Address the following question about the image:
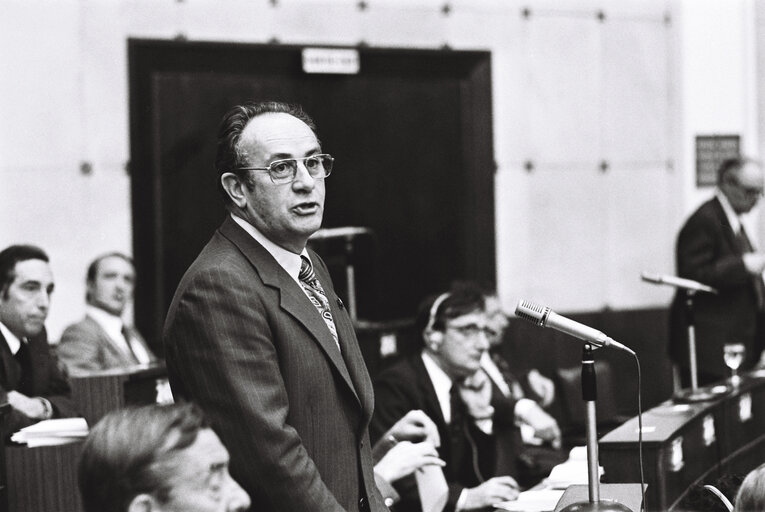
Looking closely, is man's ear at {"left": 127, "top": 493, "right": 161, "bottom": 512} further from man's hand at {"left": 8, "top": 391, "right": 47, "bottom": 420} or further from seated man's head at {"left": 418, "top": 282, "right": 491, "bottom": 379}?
seated man's head at {"left": 418, "top": 282, "right": 491, "bottom": 379}

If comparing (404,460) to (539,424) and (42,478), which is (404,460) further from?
(539,424)

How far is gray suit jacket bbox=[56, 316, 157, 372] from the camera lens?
4902 mm

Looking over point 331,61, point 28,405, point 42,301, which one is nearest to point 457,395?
point 28,405

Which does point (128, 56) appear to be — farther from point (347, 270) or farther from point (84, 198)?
point (347, 270)

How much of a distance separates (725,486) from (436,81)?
4.76m

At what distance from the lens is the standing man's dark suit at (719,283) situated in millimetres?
5996

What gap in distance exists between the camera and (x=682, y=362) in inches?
243

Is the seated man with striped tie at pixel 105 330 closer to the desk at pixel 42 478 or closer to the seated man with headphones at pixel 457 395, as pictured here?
the desk at pixel 42 478

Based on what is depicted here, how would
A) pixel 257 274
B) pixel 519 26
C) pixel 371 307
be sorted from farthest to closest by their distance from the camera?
pixel 519 26, pixel 371 307, pixel 257 274

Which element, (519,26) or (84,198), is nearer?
(84,198)

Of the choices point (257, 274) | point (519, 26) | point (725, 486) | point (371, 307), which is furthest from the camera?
point (519, 26)

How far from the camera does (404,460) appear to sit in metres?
3.11

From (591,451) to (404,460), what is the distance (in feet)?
2.53

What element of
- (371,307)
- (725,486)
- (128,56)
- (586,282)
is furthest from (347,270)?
(725,486)
